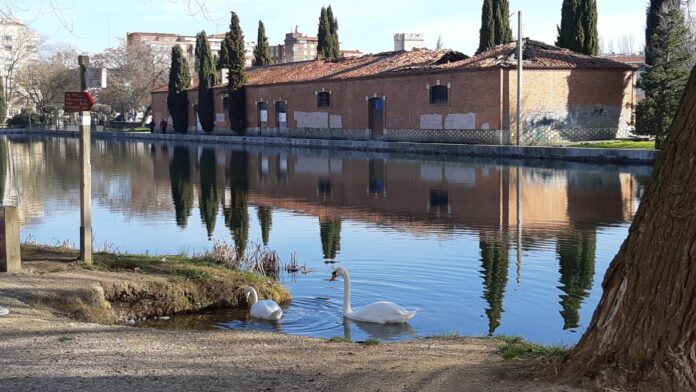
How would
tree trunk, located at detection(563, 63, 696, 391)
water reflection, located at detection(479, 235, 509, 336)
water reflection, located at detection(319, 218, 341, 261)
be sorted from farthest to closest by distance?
water reflection, located at detection(319, 218, 341, 261) < water reflection, located at detection(479, 235, 509, 336) < tree trunk, located at detection(563, 63, 696, 391)

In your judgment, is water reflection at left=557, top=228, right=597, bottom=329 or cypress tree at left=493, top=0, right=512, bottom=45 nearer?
water reflection at left=557, top=228, right=597, bottom=329

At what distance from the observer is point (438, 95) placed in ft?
140

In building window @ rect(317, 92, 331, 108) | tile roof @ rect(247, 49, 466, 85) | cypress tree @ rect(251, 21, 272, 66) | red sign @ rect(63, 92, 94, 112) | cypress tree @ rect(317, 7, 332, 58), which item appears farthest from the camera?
cypress tree @ rect(251, 21, 272, 66)

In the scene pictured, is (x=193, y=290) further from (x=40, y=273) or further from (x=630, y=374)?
(x=630, y=374)

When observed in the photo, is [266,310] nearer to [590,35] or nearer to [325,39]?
[590,35]

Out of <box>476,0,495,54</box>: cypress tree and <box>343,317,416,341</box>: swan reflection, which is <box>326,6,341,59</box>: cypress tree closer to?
<box>476,0,495,54</box>: cypress tree

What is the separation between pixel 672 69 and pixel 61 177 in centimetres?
2290

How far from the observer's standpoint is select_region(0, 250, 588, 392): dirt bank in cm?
522

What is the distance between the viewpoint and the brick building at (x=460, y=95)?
129 feet

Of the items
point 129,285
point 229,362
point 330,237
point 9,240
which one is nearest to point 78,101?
point 9,240

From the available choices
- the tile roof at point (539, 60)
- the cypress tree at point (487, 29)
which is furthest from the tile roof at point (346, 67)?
the tile roof at point (539, 60)

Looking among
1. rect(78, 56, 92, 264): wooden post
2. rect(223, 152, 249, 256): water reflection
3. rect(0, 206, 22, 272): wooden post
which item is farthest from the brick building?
rect(0, 206, 22, 272): wooden post

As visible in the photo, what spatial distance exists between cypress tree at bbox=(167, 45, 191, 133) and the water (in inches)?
1258

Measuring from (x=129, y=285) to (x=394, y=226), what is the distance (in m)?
7.72
